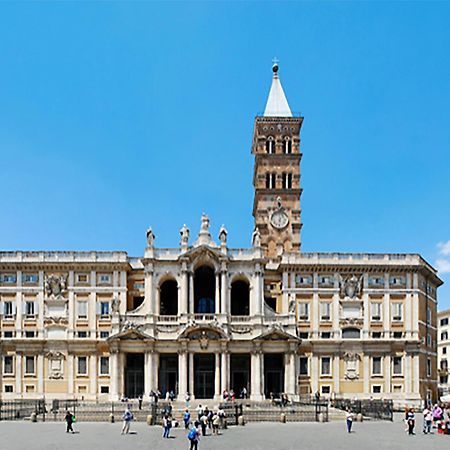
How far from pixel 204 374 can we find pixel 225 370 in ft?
10.4

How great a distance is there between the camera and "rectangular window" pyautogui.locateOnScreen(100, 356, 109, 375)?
77.7m

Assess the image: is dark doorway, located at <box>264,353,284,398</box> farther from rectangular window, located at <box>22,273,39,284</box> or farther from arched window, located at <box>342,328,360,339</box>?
rectangular window, located at <box>22,273,39,284</box>

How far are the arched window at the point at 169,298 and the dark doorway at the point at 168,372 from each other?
5438mm

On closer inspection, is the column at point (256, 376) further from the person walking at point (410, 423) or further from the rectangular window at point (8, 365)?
the person walking at point (410, 423)

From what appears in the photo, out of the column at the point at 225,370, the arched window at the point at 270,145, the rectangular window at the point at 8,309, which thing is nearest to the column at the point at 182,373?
the column at the point at 225,370

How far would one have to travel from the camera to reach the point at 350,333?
8000 cm

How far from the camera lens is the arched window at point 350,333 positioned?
262 feet

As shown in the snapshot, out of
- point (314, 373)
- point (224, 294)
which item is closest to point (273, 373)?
point (314, 373)

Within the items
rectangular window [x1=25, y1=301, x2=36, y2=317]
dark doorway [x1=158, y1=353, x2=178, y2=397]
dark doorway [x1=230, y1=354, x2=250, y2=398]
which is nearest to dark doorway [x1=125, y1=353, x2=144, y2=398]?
dark doorway [x1=158, y1=353, x2=178, y2=397]

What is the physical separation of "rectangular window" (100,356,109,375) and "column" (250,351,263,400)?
15549 millimetres

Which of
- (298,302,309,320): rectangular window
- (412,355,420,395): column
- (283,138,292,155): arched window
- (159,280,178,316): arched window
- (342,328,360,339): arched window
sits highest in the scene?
(283,138,292,155): arched window

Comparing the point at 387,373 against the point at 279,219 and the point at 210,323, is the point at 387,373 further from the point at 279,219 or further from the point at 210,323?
the point at 279,219

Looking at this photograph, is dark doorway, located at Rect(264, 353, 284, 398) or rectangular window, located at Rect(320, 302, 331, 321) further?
rectangular window, located at Rect(320, 302, 331, 321)

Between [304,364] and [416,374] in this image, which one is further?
[416,374]
